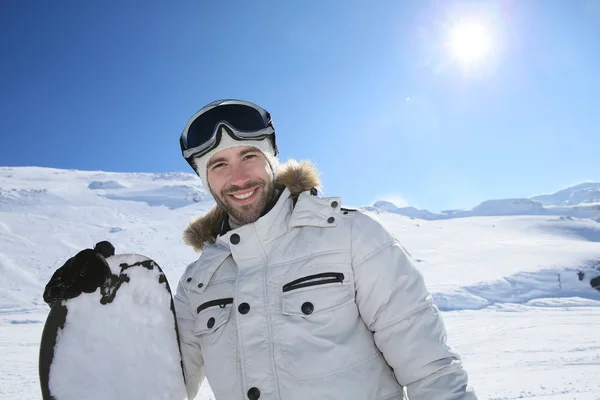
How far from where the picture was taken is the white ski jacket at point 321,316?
1.63m

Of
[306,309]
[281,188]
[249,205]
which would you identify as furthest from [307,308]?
[281,188]

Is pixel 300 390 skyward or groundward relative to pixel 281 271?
groundward

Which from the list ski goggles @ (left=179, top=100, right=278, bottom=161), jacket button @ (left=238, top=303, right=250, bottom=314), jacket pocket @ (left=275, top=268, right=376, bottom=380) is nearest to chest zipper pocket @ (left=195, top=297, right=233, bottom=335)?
jacket button @ (left=238, top=303, right=250, bottom=314)

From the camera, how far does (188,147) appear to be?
245 cm

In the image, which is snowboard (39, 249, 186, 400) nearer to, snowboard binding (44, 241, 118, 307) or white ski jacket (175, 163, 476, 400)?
snowboard binding (44, 241, 118, 307)

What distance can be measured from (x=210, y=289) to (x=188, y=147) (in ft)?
3.18

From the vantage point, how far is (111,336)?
6.61 feet

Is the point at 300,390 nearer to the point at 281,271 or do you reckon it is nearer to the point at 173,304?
the point at 281,271

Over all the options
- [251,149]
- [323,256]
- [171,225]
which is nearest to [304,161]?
[251,149]

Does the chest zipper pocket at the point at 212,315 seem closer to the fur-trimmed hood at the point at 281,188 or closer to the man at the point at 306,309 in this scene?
the man at the point at 306,309

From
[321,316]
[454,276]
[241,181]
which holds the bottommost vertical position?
[454,276]

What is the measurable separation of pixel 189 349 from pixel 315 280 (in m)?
0.96

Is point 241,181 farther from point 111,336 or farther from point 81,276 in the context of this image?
point 111,336

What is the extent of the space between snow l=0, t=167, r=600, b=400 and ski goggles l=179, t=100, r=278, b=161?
162 inches
